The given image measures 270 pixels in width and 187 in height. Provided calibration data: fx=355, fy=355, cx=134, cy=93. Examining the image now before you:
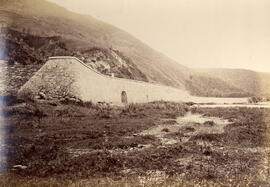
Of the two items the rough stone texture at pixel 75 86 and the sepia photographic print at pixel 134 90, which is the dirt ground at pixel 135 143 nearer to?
the sepia photographic print at pixel 134 90

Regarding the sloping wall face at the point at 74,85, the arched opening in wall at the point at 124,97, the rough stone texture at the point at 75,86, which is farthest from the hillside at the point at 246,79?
the arched opening in wall at the point at 124,97

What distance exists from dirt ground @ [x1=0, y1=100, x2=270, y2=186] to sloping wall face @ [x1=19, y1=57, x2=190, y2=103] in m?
0.15

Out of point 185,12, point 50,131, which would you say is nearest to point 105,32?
point 185,12

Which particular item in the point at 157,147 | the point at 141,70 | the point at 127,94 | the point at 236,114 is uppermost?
the point at 141,70

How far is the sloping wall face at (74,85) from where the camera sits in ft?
18.1

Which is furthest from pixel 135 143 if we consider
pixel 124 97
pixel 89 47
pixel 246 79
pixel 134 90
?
pixel 246 79

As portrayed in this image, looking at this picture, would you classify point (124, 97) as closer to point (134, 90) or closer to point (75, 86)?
point (134, 90)

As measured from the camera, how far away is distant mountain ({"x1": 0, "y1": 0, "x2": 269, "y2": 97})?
221 inches

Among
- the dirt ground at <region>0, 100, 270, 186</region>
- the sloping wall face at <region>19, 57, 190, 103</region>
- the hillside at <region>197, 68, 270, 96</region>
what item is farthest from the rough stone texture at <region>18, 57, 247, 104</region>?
the hillside at <region>197, 68, 270, 96</region>

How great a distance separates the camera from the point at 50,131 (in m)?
5.30

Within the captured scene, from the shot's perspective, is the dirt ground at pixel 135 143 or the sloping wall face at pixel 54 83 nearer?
the dirt ground at pixel 135 143

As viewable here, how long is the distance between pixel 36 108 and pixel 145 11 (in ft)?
7.46

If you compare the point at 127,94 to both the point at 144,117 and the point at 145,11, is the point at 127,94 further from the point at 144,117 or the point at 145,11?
the point at 145,11

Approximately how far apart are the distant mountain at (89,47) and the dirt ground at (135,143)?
516 mm
